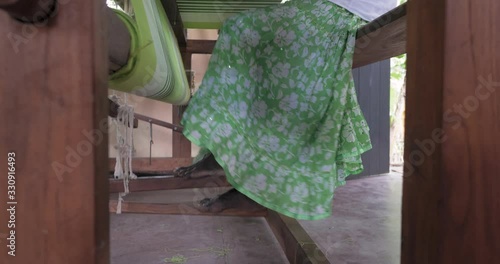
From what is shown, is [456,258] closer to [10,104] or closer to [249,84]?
[10,104]

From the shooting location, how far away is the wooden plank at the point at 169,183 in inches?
60.9

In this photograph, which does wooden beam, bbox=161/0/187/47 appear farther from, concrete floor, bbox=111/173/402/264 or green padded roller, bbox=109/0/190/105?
concrete floor, bbox=111/173/402/264

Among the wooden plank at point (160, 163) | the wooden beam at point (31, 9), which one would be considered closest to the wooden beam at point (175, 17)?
the wooden plank at point (160, 163)

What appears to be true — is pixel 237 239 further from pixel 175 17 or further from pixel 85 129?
pixel 85 129

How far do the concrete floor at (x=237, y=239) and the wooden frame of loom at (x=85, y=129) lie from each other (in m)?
0.98

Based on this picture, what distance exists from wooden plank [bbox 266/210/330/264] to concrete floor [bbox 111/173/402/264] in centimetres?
8

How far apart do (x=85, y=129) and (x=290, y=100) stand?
2.73 ft

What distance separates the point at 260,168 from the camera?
0.98 m

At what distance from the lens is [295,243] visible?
3.81 feet

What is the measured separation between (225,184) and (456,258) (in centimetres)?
128

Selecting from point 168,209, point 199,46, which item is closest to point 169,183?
point 168,209

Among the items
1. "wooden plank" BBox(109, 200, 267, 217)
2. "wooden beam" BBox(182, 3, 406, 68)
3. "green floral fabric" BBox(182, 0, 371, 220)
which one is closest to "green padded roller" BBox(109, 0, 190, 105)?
"green floral fabric" BBox(182, 0, 371, 220)

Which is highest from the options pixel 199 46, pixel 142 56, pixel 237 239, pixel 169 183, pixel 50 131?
pixel 199 46

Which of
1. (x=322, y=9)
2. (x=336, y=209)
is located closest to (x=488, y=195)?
(x=322, y=9)
